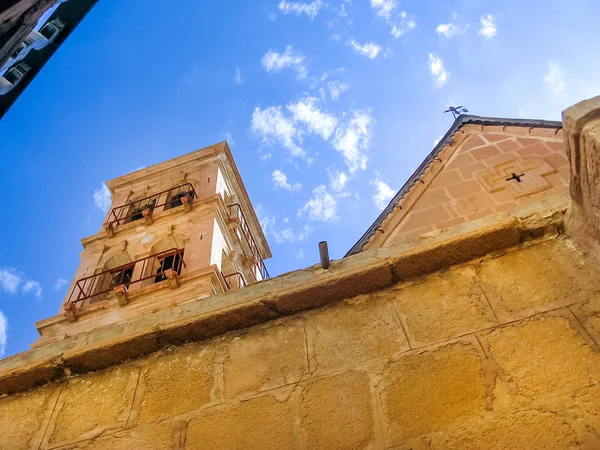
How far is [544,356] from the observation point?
7.14 feet

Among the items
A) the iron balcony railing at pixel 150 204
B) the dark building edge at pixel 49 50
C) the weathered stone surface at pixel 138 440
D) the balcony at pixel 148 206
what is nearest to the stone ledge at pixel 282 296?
the weathered stone surface at pixel 138 440

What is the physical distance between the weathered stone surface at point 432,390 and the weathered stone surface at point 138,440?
3.79ft

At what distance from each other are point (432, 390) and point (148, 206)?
2087cm

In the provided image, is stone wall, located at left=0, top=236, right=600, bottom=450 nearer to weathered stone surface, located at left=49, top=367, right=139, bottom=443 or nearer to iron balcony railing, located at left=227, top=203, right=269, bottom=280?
weathered stone surface, located at left=49, top=367, right=139, bottom=443

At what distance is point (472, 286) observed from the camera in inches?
103

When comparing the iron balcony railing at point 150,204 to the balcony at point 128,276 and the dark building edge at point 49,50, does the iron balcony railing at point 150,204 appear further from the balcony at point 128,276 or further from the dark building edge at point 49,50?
the dark building edge at point 49,50

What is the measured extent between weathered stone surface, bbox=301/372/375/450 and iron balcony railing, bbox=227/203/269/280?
18.5 metres

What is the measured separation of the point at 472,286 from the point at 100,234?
20173 millimetres

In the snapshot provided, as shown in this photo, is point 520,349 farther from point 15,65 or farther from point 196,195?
point 196,195

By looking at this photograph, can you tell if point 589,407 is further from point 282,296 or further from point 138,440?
point 138,440

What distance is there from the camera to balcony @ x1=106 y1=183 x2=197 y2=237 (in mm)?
20438

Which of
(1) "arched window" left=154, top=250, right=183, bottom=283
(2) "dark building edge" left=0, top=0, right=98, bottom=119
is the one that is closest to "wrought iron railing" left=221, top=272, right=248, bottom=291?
(1) "arched window" left=154, top=250, right=183, bottom=283

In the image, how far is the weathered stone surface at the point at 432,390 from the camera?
211 centimetres

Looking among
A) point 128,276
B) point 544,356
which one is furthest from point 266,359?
point 128,276
